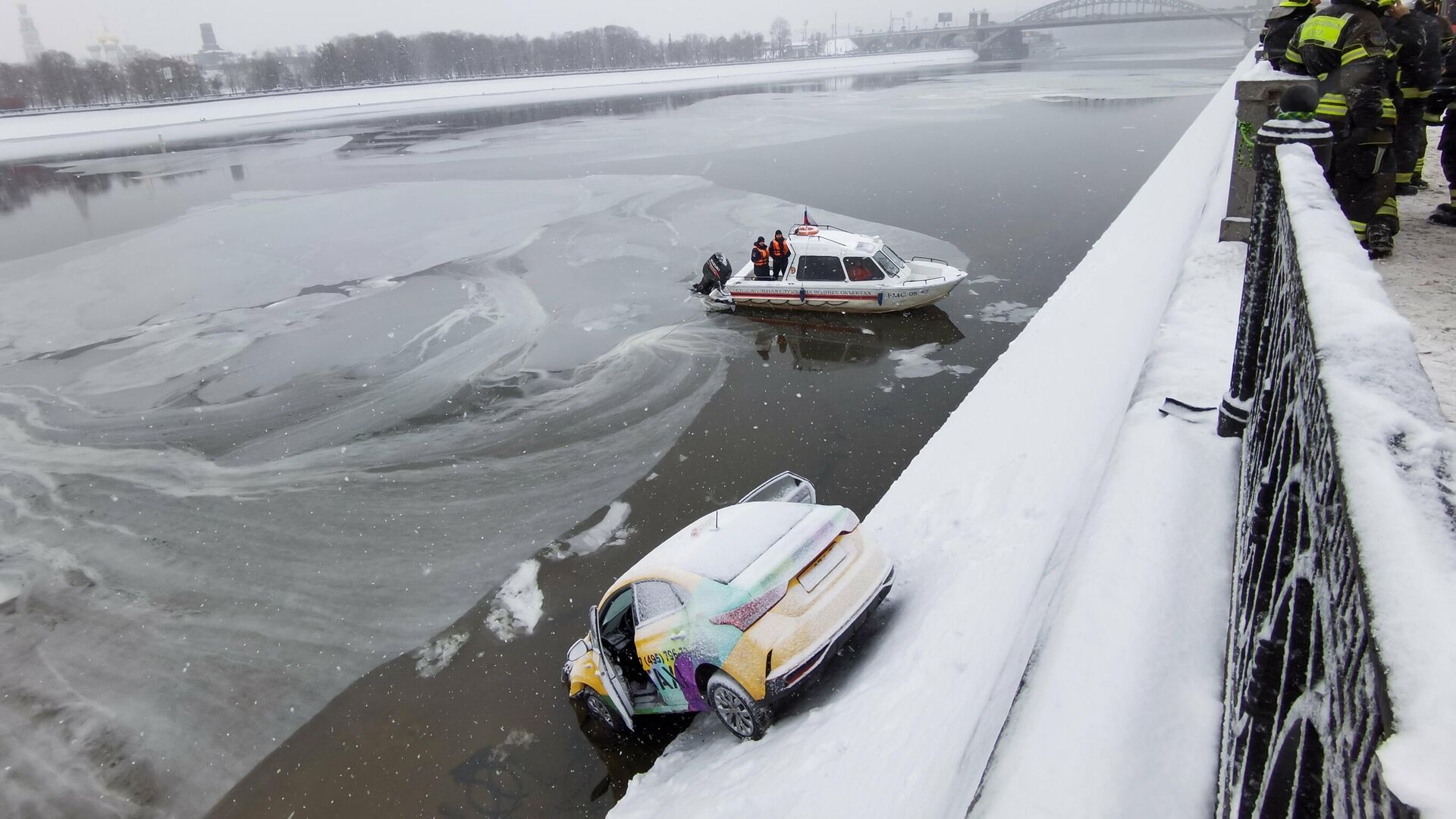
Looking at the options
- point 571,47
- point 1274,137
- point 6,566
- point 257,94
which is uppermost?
point 571,47

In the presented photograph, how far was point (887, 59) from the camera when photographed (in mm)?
143375

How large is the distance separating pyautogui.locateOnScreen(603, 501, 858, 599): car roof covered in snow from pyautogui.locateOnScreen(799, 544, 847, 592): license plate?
0.79ft

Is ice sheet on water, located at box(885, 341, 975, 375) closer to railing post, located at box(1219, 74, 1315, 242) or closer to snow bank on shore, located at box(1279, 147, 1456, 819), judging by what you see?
railing post, located at box(1219, 74, 1315, 242)

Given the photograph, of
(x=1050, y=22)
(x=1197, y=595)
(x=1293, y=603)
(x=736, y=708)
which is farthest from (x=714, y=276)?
(x=1050, y=22)

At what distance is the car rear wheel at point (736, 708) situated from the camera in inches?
241

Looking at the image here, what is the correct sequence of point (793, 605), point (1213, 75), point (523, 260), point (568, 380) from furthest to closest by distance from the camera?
point (1213, 75)
point (523, 260)
point (568, 380)
point (793, 605)

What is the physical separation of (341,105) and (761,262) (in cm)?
10091

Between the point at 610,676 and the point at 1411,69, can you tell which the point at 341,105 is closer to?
the point at 610,676

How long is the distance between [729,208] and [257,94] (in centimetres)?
11174

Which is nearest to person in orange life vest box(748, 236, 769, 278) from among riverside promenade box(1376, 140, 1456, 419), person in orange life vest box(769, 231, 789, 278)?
person in orange life vest box(769, 231, 789, 278)

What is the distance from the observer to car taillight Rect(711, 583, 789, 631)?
6.08 metres

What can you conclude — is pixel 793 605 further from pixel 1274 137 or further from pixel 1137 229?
pixel 1137 229

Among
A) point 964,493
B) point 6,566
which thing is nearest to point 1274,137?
point 964,493

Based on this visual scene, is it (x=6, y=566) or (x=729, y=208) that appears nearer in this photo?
(x=6, y=566)
